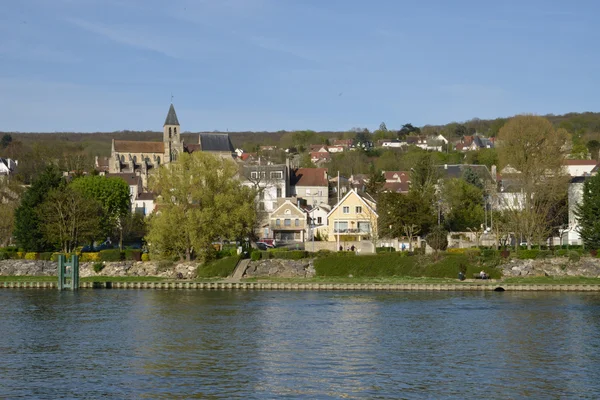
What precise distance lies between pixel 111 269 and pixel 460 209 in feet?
119

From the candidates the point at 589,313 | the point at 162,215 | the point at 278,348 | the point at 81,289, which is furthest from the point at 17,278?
the point at 589,313

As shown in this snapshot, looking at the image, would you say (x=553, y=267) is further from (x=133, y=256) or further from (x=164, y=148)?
(x=164, y=148)

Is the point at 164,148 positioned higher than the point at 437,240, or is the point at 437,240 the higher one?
the point at 164,148

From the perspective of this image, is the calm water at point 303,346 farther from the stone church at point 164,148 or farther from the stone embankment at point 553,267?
the stone church at point 164,148

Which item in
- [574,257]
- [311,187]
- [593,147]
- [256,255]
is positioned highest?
[593,147]

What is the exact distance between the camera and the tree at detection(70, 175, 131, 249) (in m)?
85.5

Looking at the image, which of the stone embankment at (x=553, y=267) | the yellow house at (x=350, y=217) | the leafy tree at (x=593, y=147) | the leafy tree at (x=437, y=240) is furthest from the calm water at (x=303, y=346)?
the leafy tree at (x=593, y=147)

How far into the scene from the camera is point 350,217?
8206 centimetres

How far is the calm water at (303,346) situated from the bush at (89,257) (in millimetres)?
13359

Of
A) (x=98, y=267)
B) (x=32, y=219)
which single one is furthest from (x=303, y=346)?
(x=32, y=219)

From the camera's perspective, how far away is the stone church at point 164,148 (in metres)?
148

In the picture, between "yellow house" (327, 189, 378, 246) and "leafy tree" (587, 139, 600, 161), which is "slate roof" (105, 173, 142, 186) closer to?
"yellow house" (327, 189, 378, 246)

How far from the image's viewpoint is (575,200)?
77438mm

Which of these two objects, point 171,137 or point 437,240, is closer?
point 437,240
